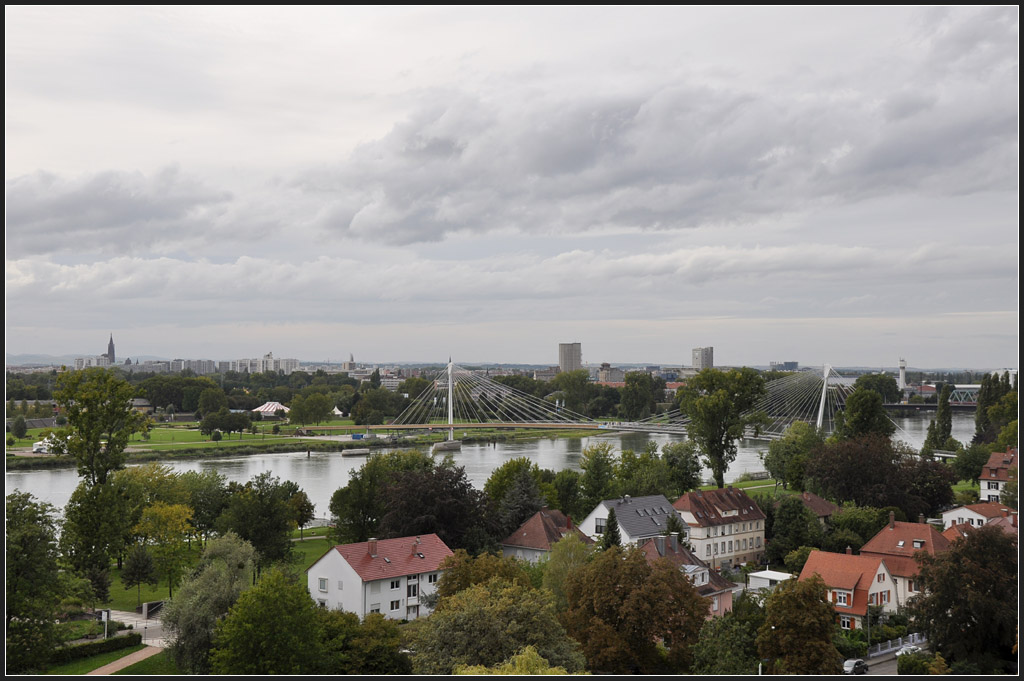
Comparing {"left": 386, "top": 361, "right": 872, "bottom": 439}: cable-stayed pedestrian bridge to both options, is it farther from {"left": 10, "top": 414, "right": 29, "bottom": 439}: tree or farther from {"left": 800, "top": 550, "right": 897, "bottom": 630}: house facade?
{"left": 800, "top": 550, "right": 897, "bottom": 630}: house facade

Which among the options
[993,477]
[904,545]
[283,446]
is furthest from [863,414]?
[283,446]

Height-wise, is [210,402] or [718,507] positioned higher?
[210,402]

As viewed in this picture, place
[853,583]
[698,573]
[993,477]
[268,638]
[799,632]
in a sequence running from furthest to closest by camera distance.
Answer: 1. [993,477]
2. [698,573]
3. [853,583]
4. [799,632]
5. [268,638]

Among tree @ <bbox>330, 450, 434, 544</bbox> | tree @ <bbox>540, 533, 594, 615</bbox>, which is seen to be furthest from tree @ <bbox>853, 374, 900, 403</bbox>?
tree @ <bbox>540, 533, 594, 615</bbox>

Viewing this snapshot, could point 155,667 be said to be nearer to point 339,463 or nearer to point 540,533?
point 540,533

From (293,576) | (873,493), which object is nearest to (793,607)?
(293,576)

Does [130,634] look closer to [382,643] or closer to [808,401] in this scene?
[382,643]
